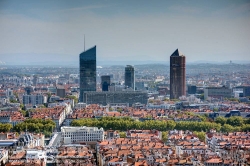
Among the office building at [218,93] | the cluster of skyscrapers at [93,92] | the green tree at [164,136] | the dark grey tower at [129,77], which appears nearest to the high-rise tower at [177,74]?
the office building at [218,93]

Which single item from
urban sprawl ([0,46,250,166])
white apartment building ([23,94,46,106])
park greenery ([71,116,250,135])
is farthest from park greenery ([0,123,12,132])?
white apartment building ([23,94,46,106])

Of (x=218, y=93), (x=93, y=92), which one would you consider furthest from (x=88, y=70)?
(x=218, y=93)

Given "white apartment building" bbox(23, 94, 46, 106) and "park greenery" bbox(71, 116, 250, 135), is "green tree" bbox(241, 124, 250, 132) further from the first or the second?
"white apartment building" bbox(23, 94, 46, 106)

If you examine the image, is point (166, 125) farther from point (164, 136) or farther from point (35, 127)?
point (35, 127)

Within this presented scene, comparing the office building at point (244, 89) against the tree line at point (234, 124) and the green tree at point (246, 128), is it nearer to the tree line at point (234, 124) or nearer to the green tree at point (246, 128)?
the tree line at point (234, 124)

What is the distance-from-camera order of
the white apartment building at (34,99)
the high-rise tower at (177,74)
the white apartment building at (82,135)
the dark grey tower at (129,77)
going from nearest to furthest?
1. the white apartment building at (82,135)
2. the white apartment building at (34,99)
3. the high-rise tower at (177,74)
4. the dark grey tower at (129,77)

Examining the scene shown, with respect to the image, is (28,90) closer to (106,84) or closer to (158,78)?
(106,84)
